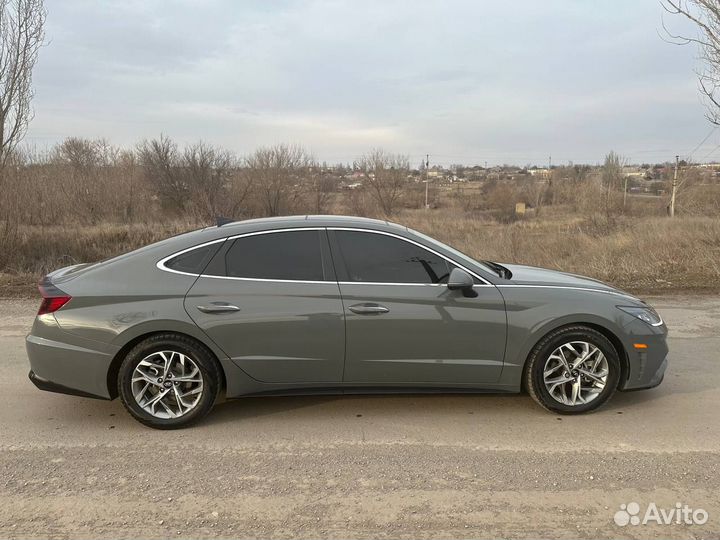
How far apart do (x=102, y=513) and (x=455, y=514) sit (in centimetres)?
190

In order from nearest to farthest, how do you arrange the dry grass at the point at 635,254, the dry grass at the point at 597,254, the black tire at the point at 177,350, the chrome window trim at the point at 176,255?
the black tire at the point at 177,350, the chrome window trim at the point at 176,255, the dry grass at the point at 597,254, the dry grass at the point at 635,254

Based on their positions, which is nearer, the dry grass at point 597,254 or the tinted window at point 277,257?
the tinted window at point 277,257

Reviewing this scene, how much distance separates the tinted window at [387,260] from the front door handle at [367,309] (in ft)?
0.68

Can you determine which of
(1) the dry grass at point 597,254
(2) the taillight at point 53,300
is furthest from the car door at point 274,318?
(1) the dry grass at point 597,254

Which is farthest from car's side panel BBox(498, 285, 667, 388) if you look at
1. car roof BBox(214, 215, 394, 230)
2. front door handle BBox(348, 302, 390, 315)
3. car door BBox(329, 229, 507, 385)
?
car roof BBox(214, 215, 394, 230)

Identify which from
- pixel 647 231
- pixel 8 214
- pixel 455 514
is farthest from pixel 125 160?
pixel 455 514

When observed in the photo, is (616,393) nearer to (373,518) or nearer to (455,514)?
(455,514)

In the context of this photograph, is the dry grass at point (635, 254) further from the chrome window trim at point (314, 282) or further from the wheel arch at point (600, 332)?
the chrome window trim at point (314, 282)

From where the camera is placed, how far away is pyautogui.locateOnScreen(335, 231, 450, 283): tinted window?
388 centimetres

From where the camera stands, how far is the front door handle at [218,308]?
3703 mm

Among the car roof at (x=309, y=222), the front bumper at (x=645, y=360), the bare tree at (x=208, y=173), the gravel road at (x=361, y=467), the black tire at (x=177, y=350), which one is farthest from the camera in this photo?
the bare tree at (x=208, y=173)

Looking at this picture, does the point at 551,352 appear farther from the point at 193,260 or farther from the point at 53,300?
the point at 53,300

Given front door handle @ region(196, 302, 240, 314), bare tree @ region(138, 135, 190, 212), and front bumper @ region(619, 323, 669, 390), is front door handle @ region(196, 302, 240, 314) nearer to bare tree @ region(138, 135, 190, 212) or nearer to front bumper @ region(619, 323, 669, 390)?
front bumper @ region(619, 323, 669, 390)

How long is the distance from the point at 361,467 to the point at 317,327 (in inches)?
40.9
